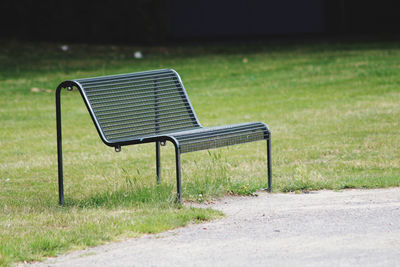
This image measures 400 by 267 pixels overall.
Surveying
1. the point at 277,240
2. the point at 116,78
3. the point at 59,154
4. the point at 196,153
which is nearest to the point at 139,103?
the point at 116,78

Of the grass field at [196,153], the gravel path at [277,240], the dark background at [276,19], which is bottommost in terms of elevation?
the gravel path at [277,240]

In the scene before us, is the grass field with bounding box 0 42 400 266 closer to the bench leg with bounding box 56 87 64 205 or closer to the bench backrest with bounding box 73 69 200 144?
the bench leg with bounding box 56 87 64 205

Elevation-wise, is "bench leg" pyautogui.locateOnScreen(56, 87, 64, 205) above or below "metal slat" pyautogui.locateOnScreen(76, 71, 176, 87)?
below

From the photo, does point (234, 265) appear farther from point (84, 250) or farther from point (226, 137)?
point (226, 137)

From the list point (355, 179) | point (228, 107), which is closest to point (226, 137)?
point (355, 179)

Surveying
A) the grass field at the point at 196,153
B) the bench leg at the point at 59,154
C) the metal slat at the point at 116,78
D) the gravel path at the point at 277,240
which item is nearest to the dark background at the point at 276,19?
the grass field at the point at 196,153

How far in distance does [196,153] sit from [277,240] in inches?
176

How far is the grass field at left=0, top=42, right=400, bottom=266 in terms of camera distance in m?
5.74

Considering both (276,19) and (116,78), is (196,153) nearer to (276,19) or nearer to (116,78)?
(116,78)

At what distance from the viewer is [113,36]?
2333cm

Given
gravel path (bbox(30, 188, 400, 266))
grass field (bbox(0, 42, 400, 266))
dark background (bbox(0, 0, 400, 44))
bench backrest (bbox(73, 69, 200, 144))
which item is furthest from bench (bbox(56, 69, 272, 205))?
dark background (bbox(0, 0, 400, 44))

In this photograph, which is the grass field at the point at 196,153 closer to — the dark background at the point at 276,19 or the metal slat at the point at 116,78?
the metal slat at the point at 116,78

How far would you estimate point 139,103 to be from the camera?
695cm

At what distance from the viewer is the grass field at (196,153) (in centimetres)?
574
